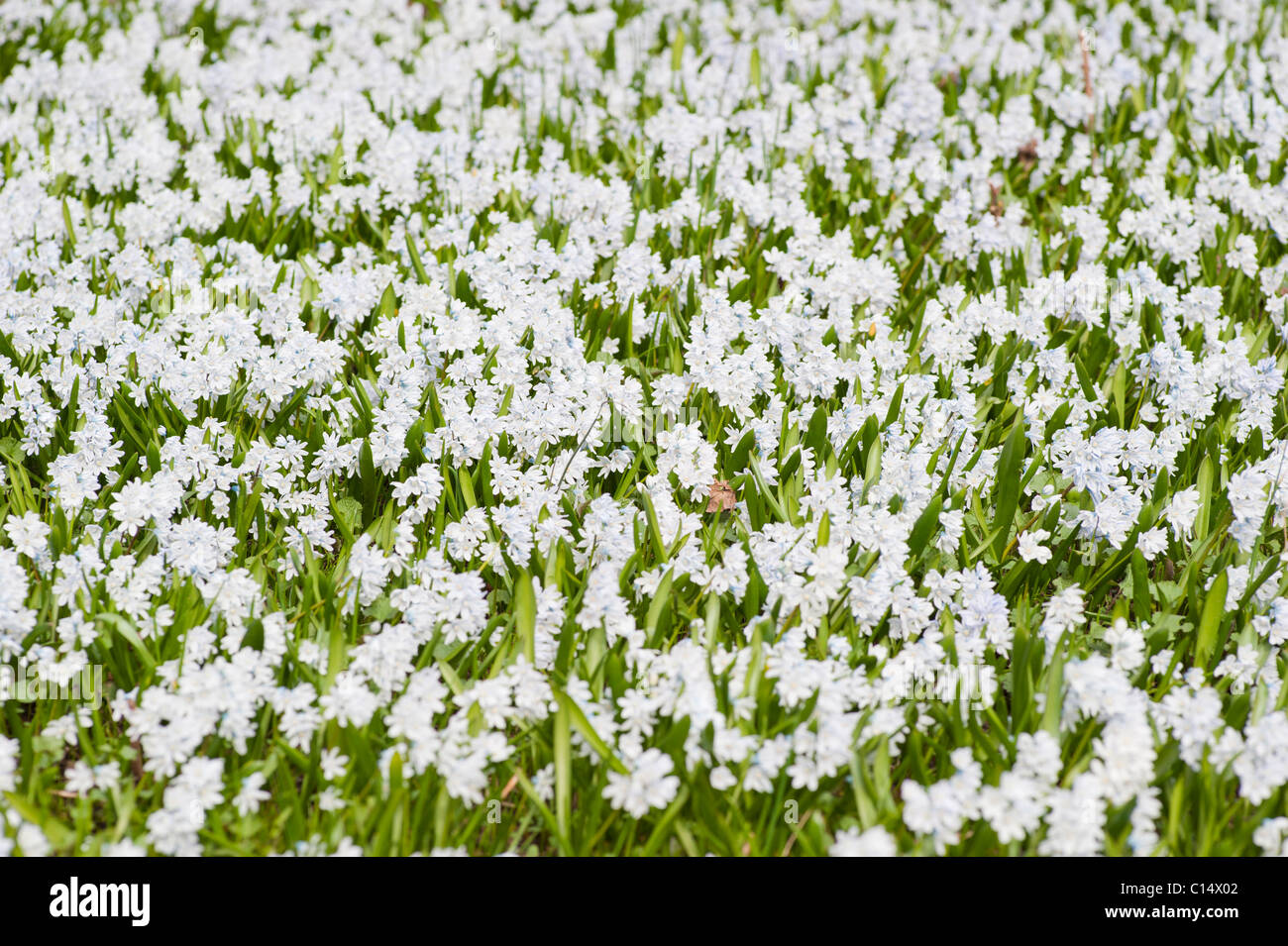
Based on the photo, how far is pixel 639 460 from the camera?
3734 mm

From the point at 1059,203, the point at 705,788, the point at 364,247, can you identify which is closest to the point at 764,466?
the point at 705,788

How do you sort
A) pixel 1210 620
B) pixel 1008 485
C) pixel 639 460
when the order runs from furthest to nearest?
1. pixel 639 460
2. pixel 1008 485
3. pixel 1210 620

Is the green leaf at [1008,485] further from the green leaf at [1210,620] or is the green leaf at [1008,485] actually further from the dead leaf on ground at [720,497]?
the dead leaf on ground at [720,497]

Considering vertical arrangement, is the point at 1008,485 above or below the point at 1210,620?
above

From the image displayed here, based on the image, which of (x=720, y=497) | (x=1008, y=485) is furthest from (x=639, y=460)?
(x=1008, y=485)

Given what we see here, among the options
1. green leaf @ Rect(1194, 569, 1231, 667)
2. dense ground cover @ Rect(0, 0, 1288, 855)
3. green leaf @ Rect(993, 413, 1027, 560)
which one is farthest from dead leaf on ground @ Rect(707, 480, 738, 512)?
green leaf @ Rect(1194, 569, 1231, 667)

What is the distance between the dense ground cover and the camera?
2.72 meters

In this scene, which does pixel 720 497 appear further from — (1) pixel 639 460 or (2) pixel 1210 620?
(2) pixel 1210 620

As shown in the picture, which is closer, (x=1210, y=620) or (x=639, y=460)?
(x=1210, y=620)

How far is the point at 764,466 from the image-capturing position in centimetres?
373

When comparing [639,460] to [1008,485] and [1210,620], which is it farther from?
[1210,620]

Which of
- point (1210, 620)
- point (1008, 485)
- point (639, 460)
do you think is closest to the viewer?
point (1210, 620)

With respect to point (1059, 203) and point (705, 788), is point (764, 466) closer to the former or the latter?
point (705, 788)
